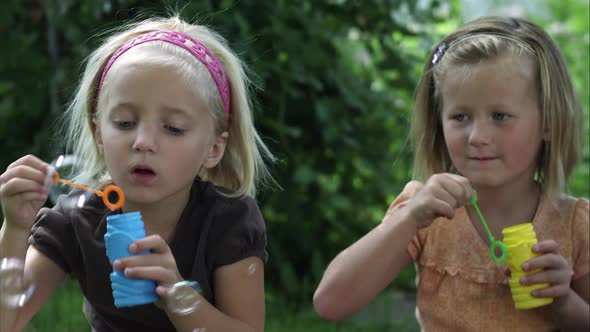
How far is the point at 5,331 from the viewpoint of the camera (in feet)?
6.34

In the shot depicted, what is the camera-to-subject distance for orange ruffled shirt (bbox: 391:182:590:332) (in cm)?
216

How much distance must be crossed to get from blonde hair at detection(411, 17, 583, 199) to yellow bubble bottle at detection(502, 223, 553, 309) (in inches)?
12.5

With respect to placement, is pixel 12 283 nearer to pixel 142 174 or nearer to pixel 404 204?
pixel 142 174

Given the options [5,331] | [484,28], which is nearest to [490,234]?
[484,28]

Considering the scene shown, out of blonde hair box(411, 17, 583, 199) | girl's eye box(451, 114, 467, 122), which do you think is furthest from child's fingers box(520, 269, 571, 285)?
girl's eye box(451, 114, 467, 122)

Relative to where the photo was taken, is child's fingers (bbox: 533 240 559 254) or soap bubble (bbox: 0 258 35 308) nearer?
soap bubble (bbox: 0 258 35 308)

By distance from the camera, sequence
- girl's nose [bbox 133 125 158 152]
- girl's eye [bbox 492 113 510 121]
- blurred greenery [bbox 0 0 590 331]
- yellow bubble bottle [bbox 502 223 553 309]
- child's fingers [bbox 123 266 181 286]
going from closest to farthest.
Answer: child's fingers [bbox 123 266 181 286], girl's nose [bbox 133 125 158 152], yellow bubble bottle [bbox 502 223 553 309], girl's eye [bbox 492 113 510 121], blurred greenery [bbox 0 0 590 331]

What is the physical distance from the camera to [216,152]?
6.70 feet

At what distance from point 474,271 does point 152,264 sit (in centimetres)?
85

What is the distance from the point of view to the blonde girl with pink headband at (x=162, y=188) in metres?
1.82

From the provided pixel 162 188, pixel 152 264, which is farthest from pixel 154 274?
pixel 162 188

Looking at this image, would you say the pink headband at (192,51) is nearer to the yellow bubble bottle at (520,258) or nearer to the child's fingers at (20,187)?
the child's fingers at (20,187)

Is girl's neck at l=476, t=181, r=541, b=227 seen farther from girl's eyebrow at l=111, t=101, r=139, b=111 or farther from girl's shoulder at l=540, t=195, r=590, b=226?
girl's eyebrow at l=111, t=101, r=139, b=111

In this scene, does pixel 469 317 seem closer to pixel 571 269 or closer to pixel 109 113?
pixel 571 269
